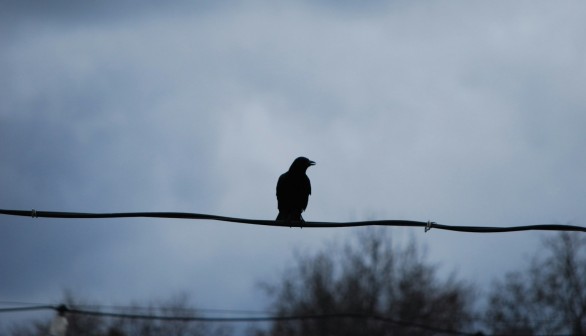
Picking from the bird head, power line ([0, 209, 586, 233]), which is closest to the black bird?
the bird head

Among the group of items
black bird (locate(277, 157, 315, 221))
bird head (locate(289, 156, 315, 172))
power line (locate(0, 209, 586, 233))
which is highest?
bird head (locate(289, 156, 315, 172))

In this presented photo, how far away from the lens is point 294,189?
12.6 m

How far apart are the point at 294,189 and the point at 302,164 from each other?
1.28ft

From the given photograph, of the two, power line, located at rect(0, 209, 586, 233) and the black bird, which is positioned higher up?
the black bird

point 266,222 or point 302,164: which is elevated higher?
point 302,164

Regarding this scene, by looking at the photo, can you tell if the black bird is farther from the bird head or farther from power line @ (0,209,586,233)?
power line @ (0,209,586,233)

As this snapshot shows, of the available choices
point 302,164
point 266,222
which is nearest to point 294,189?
point 302,164

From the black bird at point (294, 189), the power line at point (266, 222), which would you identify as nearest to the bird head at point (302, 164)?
the black bird at point (294, 189)

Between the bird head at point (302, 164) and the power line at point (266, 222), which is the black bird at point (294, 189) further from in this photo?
the power line at point (266, 222)

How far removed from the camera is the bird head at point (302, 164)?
1253 cm

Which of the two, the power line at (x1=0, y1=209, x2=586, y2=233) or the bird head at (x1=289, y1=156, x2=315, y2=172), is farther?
the bird head at (x1=289, y1=156, x2=315, y2=172)

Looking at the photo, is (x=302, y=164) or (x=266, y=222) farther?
(x=302, y=164)

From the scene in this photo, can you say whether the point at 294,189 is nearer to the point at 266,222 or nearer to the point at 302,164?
the point at 302,164

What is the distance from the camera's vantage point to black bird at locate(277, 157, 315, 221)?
1257 cm
